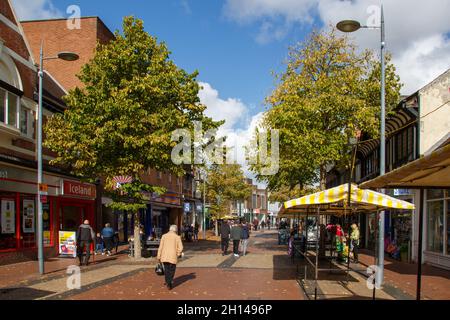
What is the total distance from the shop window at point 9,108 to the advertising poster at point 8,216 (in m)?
3.13

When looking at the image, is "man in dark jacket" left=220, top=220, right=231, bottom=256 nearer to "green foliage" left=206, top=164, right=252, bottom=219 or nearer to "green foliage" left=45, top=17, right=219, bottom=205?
"green foliage" left=45, top=17, right=219, bottom=205

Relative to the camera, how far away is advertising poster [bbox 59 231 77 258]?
19156 millimetres

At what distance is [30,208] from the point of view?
20.2 metres

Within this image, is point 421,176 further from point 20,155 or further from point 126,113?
point 20,155

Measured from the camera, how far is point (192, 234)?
3697 centimetres

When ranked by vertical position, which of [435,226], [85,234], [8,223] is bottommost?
[85,234]

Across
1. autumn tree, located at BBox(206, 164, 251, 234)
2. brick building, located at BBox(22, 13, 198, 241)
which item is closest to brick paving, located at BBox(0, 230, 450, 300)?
brick building, located at BBox(22, 13, 198, 241)

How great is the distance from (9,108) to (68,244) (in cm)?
591

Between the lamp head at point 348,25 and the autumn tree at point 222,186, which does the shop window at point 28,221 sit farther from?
the autumn tree at point 222,186

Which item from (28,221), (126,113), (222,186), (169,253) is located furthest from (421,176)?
(222,186)

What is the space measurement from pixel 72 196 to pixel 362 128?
14427 mm

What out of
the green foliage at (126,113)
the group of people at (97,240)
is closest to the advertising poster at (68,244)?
the group of people at (97,240)

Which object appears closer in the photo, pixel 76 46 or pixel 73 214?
pixel 73 214
